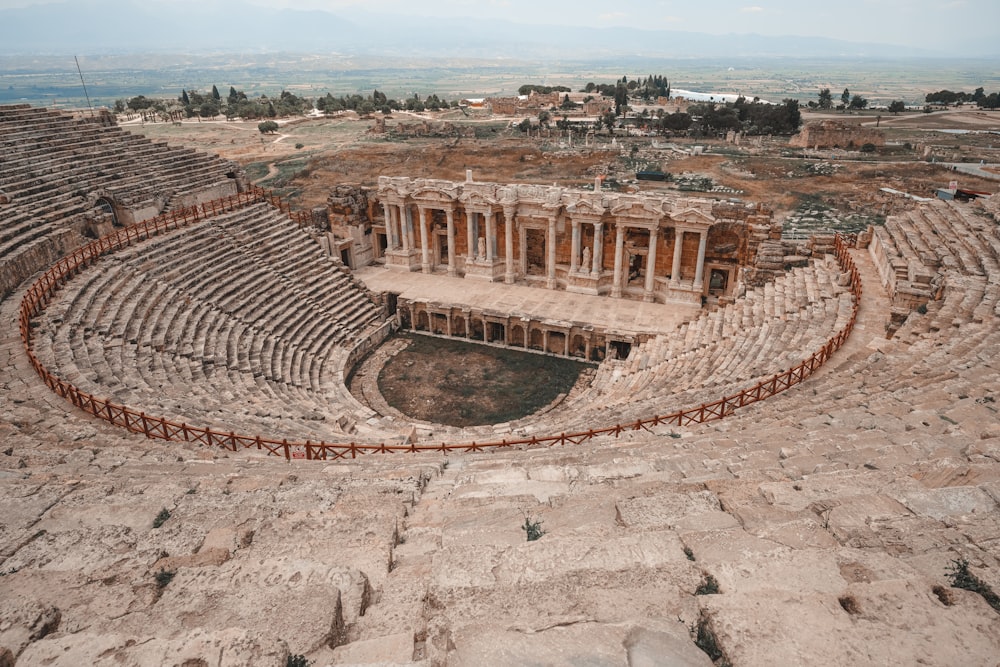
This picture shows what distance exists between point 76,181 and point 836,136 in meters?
78.3

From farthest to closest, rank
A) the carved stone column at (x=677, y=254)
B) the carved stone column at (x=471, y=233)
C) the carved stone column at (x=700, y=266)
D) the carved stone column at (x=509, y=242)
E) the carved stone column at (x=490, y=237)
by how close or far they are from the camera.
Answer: the carved stone column at (x=471, y=233) < the carved stone column at (x=490, y=237) < the carved stone column at (x=509, y=242) < the carved stone column at (x=700, y=266) < the carved stone column at (x=677, y=254)

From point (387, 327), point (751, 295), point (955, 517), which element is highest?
point (955, 517)

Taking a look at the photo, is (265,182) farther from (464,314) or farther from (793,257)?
(793,257)

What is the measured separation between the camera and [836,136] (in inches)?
2908

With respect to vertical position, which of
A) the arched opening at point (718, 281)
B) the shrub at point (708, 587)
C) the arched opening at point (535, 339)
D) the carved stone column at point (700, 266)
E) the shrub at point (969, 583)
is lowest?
the arched opening at point (535, 339)

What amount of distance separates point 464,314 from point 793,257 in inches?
545

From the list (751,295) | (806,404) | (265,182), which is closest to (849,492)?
(806,404)

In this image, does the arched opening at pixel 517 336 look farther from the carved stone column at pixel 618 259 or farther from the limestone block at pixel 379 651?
the limestone block at pixel 379 651

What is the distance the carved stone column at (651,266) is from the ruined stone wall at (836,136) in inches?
2351

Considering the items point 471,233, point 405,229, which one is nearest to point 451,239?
A: point 471,233

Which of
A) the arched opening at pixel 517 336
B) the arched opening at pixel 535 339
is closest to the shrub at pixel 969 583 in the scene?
the arched opening at pixel 535 339

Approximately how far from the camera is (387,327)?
88.7ft

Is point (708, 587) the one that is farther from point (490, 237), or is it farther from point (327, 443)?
point (490, 237)

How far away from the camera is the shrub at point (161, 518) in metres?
7.02
